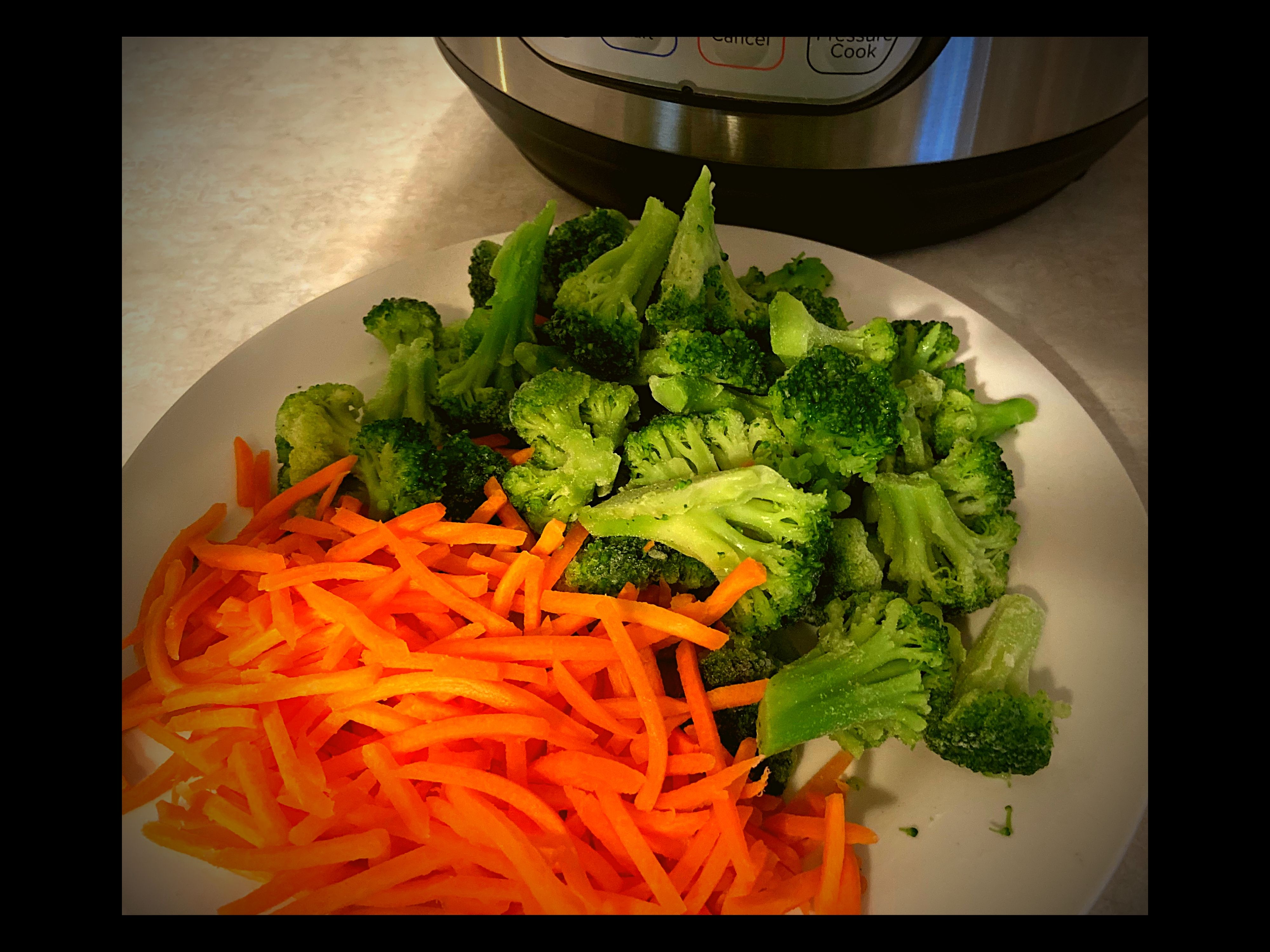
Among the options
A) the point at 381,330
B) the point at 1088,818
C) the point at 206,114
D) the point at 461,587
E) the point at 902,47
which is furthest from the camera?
the point at 206,114

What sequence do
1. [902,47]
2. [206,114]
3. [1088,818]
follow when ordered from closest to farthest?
[1088,818] < [902,47] < [206,114]

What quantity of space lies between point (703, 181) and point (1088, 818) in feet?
2.68

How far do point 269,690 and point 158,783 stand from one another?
143mm

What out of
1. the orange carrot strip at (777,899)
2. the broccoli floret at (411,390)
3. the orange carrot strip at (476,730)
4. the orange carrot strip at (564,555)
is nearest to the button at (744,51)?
the broccoli floret at (411,390)

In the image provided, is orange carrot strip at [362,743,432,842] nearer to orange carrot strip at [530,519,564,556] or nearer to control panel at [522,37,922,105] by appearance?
orange carrot strip at [530,519,564,556]

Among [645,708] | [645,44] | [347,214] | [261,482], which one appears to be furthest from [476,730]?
[347,214]

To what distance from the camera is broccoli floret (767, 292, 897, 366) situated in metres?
1.06

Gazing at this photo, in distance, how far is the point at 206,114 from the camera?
185 cm

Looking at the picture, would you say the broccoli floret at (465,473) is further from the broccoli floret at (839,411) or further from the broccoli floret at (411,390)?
the broccoli floret at (839,411)

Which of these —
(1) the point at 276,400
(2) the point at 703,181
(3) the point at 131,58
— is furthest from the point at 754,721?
(3) the point at 131,58

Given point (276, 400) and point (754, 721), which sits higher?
point (276, 400)

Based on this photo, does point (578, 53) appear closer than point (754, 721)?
No

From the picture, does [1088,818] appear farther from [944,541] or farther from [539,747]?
[539,747]

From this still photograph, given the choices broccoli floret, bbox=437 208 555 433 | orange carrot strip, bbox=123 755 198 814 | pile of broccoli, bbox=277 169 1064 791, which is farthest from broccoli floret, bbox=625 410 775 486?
orange carrot strip, bbox=123 755 198 814
